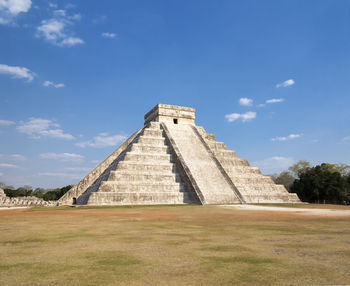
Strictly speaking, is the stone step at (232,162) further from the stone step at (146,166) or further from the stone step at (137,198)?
the stone step at (137,198)

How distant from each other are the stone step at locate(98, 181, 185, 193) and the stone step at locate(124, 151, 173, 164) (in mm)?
3004

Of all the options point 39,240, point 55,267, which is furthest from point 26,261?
point 39,240

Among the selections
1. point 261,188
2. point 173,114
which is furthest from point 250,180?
point 173,114

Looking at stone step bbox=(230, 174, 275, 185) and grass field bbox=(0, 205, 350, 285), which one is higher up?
stone step bbox=(230, 174, 275, 185)

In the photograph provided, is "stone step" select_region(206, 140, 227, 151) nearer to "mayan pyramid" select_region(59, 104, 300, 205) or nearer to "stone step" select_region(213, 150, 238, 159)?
"mayan pyramid" select_region(59, 104, 300, 205)

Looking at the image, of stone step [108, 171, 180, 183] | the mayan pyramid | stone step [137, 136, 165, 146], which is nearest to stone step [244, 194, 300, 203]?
the mayan pyramid

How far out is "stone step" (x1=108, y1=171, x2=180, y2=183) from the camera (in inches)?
987

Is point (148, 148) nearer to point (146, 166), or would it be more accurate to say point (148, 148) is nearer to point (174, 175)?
point (146, 166)

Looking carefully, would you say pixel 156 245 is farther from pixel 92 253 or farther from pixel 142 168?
pixel 142 168

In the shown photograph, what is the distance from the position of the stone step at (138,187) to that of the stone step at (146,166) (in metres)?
1.74

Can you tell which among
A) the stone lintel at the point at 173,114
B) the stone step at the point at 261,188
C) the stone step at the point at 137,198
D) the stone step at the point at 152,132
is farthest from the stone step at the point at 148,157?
the stone lintel at the point at 173,114

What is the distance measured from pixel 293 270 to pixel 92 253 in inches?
138

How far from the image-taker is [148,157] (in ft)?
93.2

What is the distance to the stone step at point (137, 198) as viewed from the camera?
2295cm
